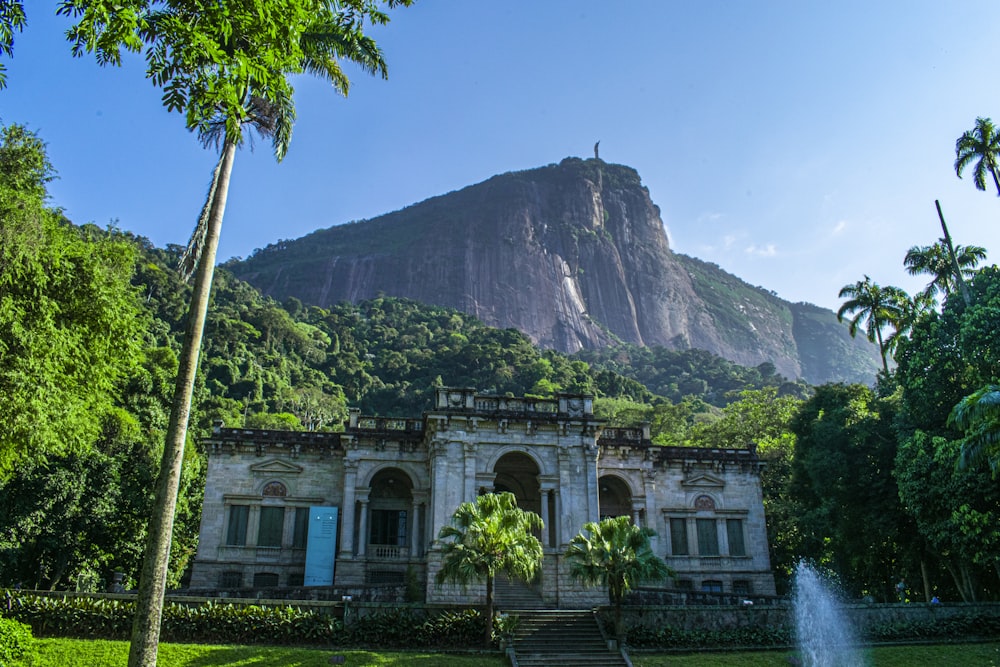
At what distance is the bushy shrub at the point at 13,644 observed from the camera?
15.6m

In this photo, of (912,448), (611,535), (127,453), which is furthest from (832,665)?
(127,453)

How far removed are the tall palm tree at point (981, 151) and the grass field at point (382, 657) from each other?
2026cm

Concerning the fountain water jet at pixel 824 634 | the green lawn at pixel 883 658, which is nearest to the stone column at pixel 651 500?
the fountain water jet at pixel 824 634

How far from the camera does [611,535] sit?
22.8 meters

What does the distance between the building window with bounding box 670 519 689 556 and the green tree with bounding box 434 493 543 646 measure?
1468 centimetres

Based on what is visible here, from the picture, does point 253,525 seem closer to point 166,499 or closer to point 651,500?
point 651,500

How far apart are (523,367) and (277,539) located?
2448 inches

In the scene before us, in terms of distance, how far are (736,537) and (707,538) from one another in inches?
59.2

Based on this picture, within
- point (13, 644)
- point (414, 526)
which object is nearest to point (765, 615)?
point (414, 526)

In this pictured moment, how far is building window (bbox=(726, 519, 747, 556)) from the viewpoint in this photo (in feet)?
114

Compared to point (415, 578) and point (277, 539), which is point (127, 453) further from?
point (415, 578)

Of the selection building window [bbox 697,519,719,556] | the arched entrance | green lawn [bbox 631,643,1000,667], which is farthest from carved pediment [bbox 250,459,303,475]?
building window [bbox 697,519,719,556]

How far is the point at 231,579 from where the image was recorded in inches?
1222

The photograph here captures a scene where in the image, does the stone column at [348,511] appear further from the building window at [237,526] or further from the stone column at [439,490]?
the stone column at [439,490]
